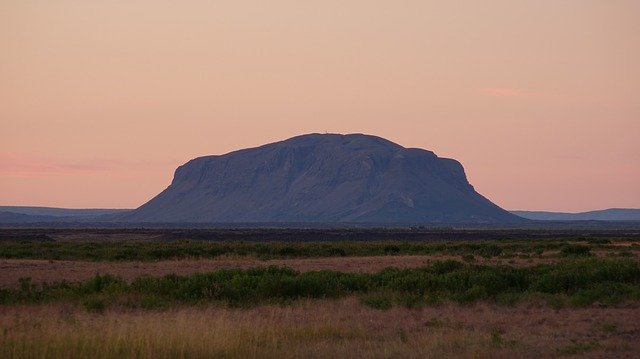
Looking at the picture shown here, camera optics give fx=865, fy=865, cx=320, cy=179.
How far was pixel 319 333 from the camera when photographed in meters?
16.1

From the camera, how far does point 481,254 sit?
5106cm

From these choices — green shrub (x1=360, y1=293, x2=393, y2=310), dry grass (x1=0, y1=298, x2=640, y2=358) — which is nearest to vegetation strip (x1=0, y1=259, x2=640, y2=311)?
green shrub (x1=360, y1=293, x2=393, y2=310)

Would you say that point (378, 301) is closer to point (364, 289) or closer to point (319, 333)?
point (364, 289)

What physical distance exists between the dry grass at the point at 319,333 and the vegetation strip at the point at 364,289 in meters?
1.53

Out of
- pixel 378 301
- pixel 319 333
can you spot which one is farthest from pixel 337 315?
pixel 319 333

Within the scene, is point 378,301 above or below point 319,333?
above

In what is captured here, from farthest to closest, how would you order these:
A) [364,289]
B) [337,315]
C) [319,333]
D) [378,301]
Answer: [364,289] → [378,301] → [337,315] → [319,333]

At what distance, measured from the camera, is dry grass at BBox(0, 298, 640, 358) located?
45.4 feet

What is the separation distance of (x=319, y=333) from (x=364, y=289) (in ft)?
30.4

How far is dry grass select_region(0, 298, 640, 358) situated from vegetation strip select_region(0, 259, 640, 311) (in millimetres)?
1527

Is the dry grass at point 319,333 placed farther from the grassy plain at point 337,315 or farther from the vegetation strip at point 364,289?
the vegetation strip at point 364,289

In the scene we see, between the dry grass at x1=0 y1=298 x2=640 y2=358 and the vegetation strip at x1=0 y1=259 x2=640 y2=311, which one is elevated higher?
the vegetation strip at x1=0 y1=259 x2=640 y2=311

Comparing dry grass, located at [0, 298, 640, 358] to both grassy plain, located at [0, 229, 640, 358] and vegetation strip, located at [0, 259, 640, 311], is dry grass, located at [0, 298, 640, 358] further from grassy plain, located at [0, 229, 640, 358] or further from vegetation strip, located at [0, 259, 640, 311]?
vegetation strip, located at [0, 259, 640, 311]

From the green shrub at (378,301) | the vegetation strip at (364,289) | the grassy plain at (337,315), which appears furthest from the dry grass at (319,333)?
the vegetation strip at (364,289)
